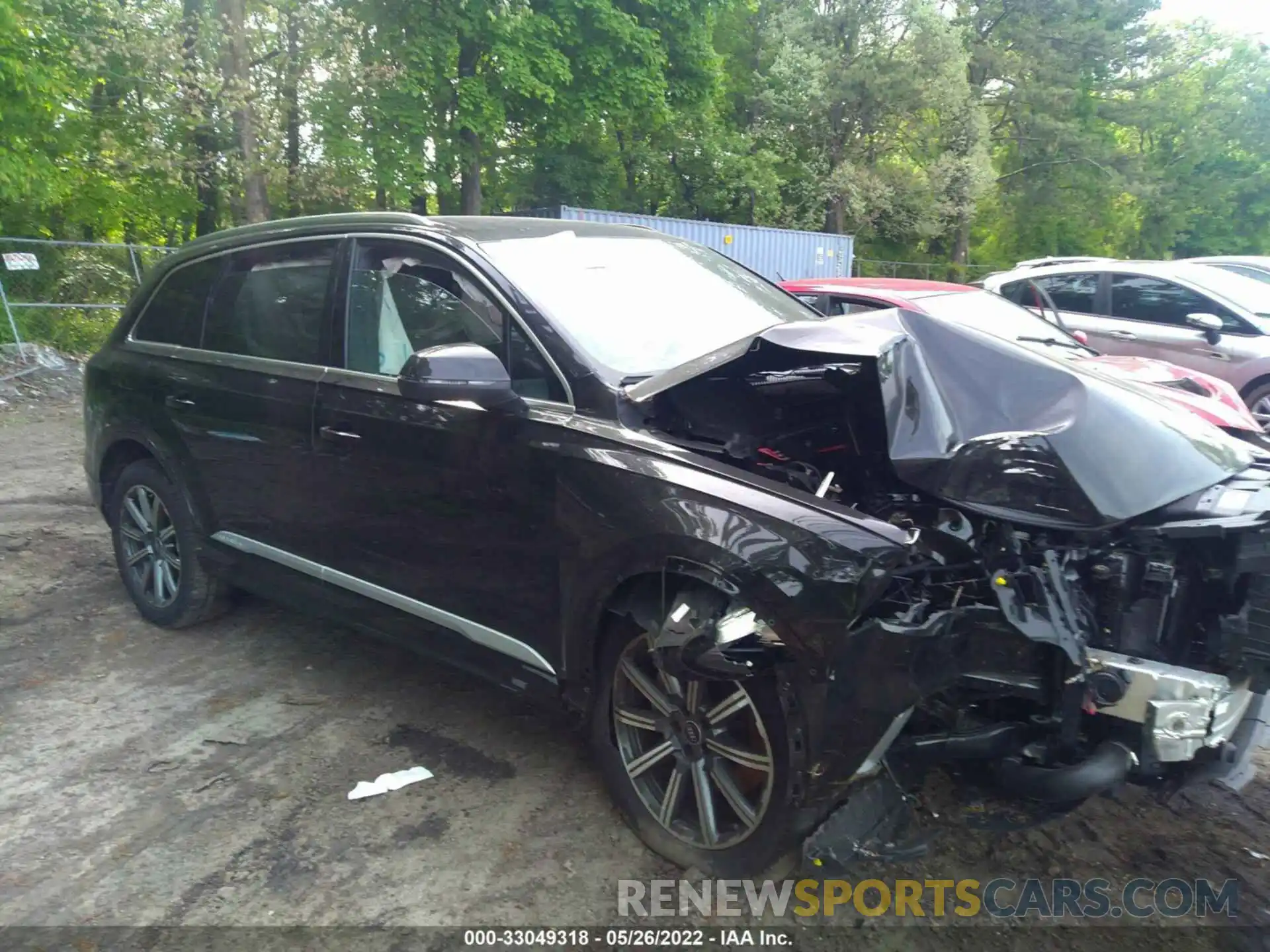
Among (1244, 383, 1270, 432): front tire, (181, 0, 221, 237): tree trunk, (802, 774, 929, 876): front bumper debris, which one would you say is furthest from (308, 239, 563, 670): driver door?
(181, 0, 221, 237): tree trunk

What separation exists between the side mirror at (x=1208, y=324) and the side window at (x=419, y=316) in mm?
7414

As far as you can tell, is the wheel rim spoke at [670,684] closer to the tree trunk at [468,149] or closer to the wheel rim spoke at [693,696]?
the wheel rim spoke at [693,696]

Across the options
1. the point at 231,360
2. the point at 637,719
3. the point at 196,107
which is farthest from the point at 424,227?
the point at 196,107

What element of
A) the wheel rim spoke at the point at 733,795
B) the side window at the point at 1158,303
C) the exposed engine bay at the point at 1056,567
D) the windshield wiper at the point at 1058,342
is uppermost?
the side window at the point at 1158,303

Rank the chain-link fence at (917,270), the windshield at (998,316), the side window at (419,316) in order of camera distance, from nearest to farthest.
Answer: the side window at (419,316)
the windshield at (998,316)
the chain-link fence at (917,270)

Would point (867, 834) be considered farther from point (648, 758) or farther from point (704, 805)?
point (648, 758)

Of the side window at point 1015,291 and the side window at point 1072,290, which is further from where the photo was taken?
the side window at point 1015,291

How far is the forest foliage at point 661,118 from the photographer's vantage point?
1516 cm

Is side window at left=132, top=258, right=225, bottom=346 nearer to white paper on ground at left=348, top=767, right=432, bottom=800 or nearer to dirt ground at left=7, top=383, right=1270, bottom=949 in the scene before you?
dirt ground at left=7, top=383, right=1270, bottom=949

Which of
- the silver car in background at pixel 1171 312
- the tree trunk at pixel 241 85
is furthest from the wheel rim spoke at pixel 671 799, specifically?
the tree trunk at pixel 241 85

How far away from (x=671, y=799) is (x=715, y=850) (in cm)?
20

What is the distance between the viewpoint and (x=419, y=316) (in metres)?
3.58

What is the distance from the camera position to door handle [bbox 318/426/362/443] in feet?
11.7

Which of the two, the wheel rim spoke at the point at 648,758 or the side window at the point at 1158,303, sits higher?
the side window at the point at 1158,303
